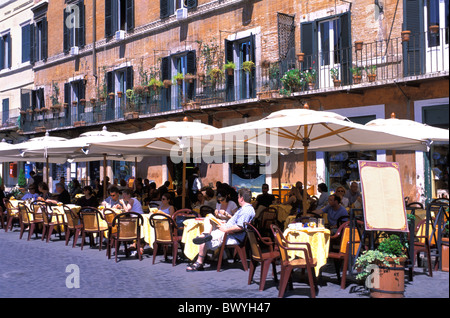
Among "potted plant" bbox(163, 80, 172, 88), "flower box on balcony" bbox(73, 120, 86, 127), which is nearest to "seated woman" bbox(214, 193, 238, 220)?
"potted plant" bbox(163, 80, 172, 88)

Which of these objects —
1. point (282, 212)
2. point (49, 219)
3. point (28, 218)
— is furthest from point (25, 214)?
point (282, 212)

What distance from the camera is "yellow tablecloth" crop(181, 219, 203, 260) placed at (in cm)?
860

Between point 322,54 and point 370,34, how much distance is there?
5.31 ft

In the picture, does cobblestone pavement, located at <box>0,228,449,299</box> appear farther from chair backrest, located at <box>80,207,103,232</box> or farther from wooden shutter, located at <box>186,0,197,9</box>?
wooden shutter, located at <box>186,0,197,9</box>

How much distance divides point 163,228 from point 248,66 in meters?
9.85

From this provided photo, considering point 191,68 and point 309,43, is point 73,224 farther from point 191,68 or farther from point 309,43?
point 191,68

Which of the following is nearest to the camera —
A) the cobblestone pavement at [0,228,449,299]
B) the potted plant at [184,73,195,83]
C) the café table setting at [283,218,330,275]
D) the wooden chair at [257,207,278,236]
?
the cobblestone pavement at [0,228,449,299]

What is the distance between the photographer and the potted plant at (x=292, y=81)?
1564cm

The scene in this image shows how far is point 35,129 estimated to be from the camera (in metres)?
28.2

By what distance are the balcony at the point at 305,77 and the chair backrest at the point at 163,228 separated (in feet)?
24.7
